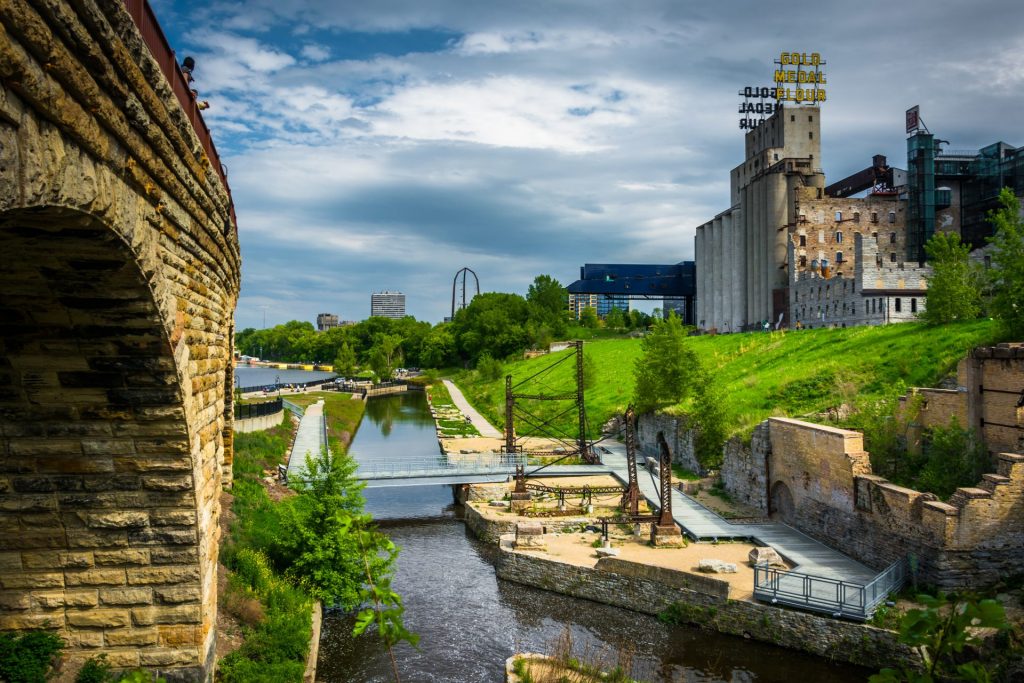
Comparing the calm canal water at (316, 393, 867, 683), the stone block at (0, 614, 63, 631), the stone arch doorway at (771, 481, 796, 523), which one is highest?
the stone block at (0, 614, 63, 631)

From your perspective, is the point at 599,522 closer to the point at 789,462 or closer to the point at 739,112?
the point at 789,462

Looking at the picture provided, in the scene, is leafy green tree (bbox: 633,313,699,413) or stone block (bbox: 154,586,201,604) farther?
leafy green tree (bbox: 633,313,699,413)

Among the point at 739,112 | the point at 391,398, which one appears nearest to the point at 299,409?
the point at 391,398

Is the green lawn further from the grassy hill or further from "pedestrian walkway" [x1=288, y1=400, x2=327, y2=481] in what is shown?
the grassy hill

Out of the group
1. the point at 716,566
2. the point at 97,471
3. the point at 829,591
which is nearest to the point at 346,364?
the point at 716,566

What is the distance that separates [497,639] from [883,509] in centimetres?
985

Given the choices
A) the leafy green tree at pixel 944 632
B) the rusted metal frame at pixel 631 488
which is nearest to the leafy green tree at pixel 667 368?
the rusted metal frame at pixel 631 488

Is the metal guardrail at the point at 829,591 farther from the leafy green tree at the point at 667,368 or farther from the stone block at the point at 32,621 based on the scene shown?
the leafy green tree at the point at 667,368

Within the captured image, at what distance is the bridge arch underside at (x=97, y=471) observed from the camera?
742 centimetres

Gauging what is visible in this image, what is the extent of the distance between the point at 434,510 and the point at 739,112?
228 feet

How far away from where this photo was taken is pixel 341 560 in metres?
19.5

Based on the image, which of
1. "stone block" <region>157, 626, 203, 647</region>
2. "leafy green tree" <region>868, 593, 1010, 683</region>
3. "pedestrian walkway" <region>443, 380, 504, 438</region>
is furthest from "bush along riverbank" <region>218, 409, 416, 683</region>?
"pedestrian walkway" <region>443, 380, 504, 438</region>

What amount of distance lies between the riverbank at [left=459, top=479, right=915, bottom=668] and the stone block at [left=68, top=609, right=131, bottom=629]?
1277 centimetres

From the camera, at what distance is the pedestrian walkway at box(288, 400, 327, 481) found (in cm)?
3333
